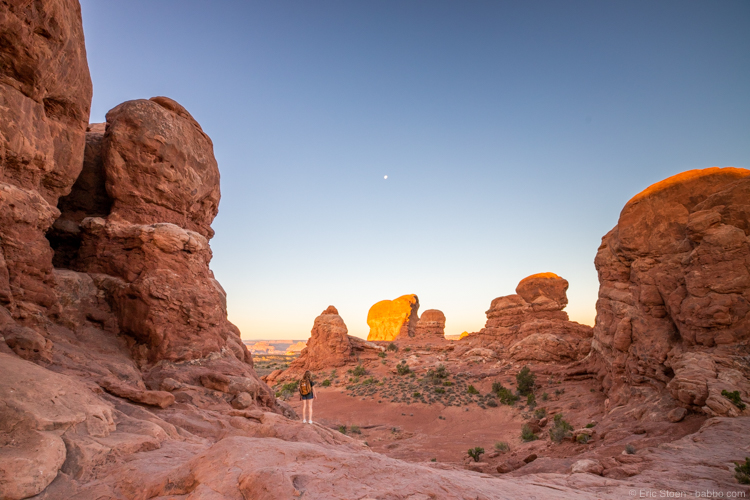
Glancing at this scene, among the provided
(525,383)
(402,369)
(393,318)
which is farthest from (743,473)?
(393,318)

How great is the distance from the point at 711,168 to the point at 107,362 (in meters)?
24.1

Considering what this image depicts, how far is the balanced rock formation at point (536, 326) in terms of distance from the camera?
28.7 meters

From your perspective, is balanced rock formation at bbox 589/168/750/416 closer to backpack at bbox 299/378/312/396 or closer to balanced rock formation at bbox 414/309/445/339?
backpack at bbox 299/378/312/396

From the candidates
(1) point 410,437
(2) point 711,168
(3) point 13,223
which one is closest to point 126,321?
(3) point 13,223

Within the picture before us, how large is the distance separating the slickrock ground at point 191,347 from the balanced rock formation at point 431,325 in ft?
104

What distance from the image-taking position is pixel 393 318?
5912 centimetres

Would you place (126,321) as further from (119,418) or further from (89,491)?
(89,491)

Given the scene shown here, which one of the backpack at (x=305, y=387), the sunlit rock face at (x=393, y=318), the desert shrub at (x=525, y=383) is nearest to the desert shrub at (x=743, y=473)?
the backpack at (x=305, y=387)

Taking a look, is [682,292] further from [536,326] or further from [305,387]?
[536,326]

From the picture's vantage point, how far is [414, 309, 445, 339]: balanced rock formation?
170 feet

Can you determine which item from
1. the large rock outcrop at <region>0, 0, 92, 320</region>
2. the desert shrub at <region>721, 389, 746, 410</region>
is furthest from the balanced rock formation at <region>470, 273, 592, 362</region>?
the large rock outcrop at <region>0, 0, 92, 320</region>

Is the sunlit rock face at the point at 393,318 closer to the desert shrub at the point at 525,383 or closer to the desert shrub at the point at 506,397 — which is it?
the desert shrub at the point at 525,383

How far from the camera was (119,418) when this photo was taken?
20.0ft

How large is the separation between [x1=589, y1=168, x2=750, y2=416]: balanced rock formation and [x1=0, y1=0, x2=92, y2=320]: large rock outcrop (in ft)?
61.9
